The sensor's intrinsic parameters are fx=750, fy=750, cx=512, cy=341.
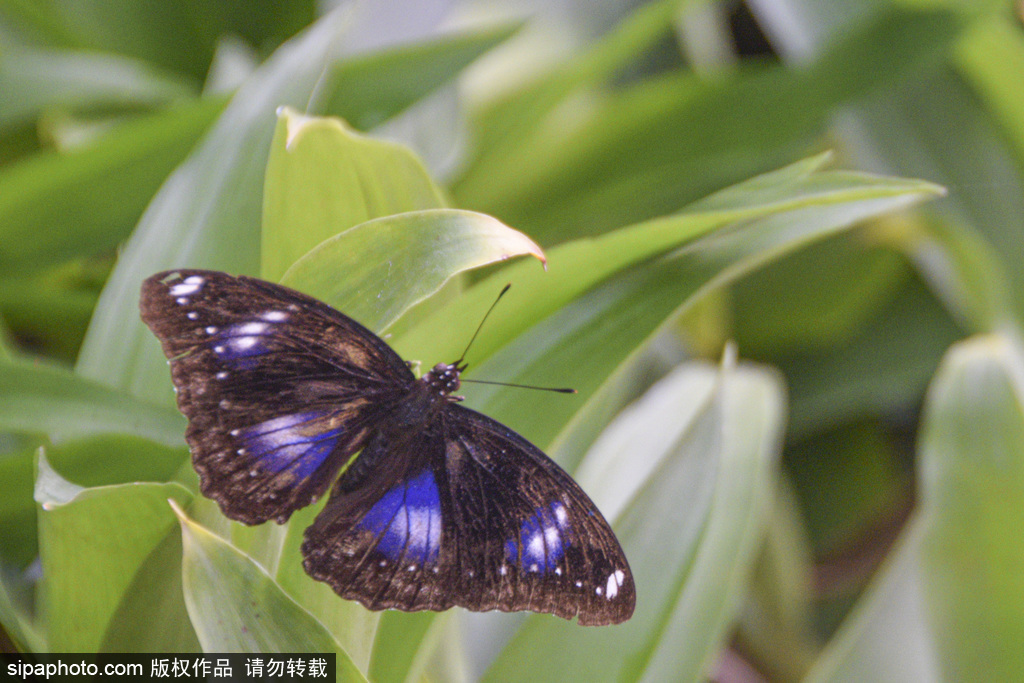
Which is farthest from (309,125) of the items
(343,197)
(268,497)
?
(268,497)

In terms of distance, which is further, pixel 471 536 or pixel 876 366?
pixel 876 366

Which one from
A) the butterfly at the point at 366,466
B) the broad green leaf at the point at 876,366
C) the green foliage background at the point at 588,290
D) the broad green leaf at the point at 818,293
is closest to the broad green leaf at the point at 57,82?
the green foliage background at the point at 588,290

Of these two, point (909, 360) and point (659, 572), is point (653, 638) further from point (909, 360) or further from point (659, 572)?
point (909, 360)

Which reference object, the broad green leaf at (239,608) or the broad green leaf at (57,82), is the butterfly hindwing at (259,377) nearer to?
the broad green leaf at (239,608)

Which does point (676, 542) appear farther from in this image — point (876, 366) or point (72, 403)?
point (876, 366)

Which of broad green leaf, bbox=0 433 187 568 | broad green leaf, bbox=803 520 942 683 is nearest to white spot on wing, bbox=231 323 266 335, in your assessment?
broad green leaf, bbox=0 433 187 568

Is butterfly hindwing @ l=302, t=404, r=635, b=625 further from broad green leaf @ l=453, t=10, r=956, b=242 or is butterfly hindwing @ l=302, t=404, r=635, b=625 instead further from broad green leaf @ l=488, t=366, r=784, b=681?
broad green leaf @ l=453, t=10, r=956, b=242

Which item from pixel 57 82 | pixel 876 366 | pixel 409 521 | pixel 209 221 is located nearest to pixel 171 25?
pixel 57 82
